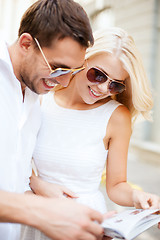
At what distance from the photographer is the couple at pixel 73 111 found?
140 centimetres

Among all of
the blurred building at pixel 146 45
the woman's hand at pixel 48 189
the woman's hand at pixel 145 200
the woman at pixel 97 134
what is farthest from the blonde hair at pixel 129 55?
the blurred building at pixel 146 45

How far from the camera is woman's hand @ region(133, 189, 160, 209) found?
4.91ft

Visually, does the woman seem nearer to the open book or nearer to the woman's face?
the woman's face

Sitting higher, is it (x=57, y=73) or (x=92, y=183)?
(x=57, y=73)

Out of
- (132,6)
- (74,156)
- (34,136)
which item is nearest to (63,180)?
(74,156)

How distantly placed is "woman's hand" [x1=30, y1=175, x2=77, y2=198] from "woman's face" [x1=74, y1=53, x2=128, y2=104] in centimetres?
59

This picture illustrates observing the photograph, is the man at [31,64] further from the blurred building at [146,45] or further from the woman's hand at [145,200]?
the blurred building at [146,45]

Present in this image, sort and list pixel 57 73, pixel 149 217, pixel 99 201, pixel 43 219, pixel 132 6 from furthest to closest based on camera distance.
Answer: pixel 132 6 < pixel 99 201 < pixel 57 73 < pixel 149 217 < pixel 43 219

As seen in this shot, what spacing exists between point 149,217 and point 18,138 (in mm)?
749

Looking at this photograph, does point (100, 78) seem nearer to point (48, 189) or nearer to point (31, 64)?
point (31, 64)

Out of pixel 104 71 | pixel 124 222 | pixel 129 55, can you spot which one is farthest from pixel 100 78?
pixel 124 222

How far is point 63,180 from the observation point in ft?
5.94

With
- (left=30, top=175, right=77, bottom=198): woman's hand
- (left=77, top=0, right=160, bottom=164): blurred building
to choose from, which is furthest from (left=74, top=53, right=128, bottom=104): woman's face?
(left=77, top=0, right=160, bottom=164): blurred building

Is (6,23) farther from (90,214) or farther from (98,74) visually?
(90,214)
